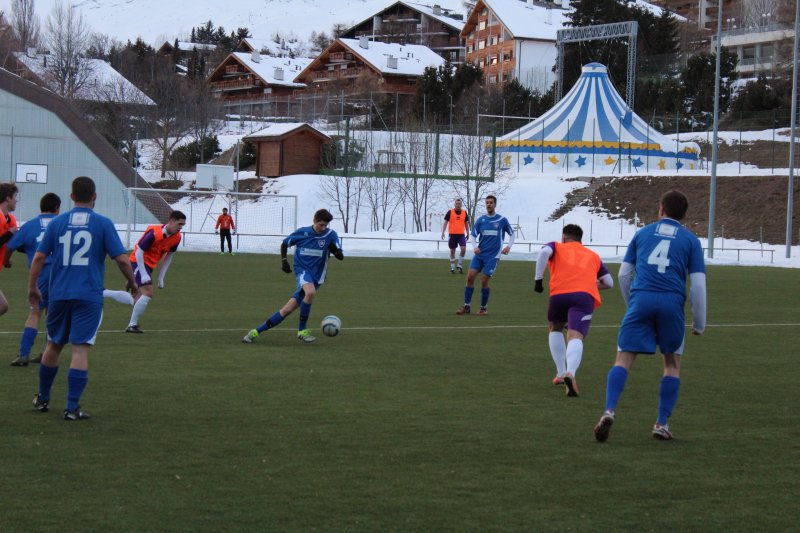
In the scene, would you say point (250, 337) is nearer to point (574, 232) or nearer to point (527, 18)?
point (574, 232)

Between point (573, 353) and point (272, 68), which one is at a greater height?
point (272, 68)

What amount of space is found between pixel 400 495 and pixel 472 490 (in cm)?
48

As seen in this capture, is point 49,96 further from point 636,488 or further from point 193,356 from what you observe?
point 636,488

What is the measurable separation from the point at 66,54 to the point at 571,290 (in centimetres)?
8596

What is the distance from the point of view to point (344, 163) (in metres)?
62.4

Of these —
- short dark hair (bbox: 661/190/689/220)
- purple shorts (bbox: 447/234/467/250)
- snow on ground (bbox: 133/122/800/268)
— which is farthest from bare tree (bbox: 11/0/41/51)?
short dark hair (bbox: 661/190/689/220)

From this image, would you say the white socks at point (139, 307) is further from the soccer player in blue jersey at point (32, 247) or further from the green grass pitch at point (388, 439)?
the soccer player in blue jersey at point (32, 247)

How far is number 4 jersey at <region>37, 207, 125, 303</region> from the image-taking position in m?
8.15

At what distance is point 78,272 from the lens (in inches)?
321

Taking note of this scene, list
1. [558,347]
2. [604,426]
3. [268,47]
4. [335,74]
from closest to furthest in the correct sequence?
[604,426], [558,347], [335,74], [268,47]

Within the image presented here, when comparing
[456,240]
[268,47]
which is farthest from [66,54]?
[456,240]

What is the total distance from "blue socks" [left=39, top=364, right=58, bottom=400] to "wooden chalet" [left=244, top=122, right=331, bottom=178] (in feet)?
191

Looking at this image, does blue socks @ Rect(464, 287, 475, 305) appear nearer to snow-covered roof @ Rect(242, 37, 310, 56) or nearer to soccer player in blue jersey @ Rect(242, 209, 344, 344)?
soccer player in blue jersey @ Rect(242, 209, 344, 344)

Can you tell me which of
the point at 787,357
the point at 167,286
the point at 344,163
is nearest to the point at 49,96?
the point at 344,163
